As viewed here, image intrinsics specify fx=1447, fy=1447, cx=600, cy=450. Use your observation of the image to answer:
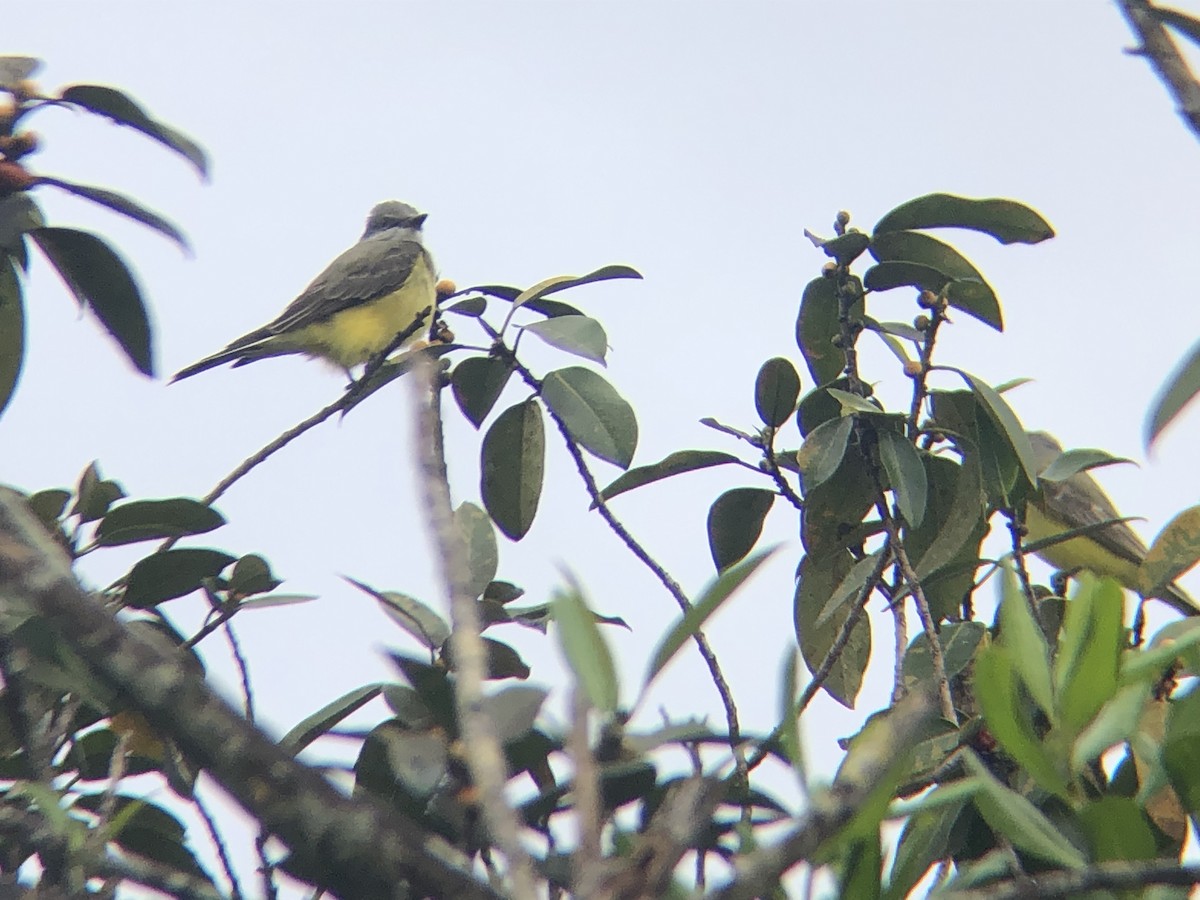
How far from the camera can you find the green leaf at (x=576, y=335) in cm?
278

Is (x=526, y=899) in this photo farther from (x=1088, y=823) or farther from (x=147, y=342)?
(x=147, y=342)

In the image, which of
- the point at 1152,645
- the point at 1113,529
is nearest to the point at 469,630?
the point at 1152,645

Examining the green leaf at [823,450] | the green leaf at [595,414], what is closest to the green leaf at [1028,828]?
the green leaf at [823,450]

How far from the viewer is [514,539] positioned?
3045mm

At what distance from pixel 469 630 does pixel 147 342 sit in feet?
5.77

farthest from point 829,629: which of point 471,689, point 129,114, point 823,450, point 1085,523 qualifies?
point 1085,523

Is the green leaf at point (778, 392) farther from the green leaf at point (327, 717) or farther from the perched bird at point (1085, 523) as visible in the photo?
the perched bird at point (1085, 523)

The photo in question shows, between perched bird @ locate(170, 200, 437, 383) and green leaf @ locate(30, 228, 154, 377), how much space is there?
5.00m

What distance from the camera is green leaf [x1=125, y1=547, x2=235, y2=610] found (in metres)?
2.49

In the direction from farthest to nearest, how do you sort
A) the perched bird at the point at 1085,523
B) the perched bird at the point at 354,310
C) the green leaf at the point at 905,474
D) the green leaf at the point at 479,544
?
the perched bird at the point at 354,310, the perched bird at the point at 1085,523, the green leaf at the point at 905,474, the green leaf at the point at 479,544

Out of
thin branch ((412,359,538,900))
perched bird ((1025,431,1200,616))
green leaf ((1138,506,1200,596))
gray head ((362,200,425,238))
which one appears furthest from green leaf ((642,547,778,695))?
gray head ((362,200,425,238))

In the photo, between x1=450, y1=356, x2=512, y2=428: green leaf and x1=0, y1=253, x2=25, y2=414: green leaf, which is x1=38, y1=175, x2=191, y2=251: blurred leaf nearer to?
x1=0, y1=253, x2=25, y2=414: green leaf

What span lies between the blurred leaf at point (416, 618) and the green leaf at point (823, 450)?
2.77 ft

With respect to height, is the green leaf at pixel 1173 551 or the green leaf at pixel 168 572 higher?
the green leaf at pixel 168 572
